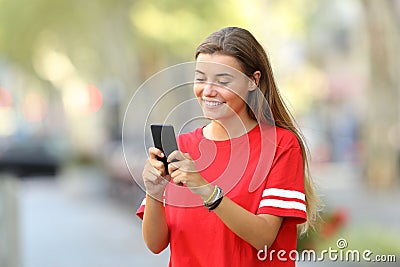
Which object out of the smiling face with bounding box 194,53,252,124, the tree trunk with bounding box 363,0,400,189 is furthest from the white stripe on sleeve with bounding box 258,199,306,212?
the tree trunk with bounding box 363,0,400,189

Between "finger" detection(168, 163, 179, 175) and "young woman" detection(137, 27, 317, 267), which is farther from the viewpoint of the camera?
"young woman" detection(137, 27, 317, 267)

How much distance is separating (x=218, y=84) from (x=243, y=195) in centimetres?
30

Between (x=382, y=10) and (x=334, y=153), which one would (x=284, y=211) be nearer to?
(x=382, y=10)

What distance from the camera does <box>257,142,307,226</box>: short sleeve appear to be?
2.34 meters

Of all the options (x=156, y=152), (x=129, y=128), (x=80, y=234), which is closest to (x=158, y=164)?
(x=156, y=152)

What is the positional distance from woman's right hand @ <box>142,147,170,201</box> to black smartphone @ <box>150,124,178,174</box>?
0.01 meters

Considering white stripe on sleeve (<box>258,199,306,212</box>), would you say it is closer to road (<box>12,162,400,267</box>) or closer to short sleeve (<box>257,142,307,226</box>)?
short sleeve (<box>257,142,307,226</box>)

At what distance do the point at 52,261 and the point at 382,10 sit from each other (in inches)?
325

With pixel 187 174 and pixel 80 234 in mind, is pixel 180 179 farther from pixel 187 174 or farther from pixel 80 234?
pixel 80 234

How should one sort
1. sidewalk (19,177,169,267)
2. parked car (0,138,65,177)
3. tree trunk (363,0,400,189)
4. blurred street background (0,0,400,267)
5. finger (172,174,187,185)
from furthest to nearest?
parked car (0,138,65,177), tree trunk (363,0,400,189), sidewalk (19,177,169,267), blurred street background (0,0,400,267), finger (172,174,187,185)

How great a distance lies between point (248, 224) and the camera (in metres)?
2.28

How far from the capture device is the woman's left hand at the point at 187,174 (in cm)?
221

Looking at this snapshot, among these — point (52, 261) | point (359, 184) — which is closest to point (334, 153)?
point (359, 184)

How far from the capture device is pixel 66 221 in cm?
1556
